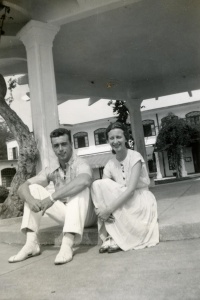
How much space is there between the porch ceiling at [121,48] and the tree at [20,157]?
54.6 inches

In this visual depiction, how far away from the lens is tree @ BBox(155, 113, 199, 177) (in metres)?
21.6

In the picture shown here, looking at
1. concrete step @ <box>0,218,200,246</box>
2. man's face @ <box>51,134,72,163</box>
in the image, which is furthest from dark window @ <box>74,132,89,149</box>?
man's face @ <box>51,134,72,163</box>

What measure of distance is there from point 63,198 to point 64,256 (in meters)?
0.56

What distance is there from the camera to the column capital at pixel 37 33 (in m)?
5.10

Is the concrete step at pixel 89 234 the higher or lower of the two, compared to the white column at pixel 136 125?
lower

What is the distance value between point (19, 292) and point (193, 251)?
1.39 meters

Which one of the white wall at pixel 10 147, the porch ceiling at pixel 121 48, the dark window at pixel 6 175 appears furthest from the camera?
the white wall at pixel 10 147

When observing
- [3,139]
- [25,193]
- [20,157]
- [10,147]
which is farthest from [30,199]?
[10,147]

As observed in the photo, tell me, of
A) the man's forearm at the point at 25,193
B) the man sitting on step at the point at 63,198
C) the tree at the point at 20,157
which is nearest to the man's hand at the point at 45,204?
the man sitting on step at the point at 63,198

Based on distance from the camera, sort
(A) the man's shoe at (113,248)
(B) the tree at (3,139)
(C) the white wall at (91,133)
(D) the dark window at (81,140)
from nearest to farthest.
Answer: (A) the man's shoe at (113,248), (C) the white wall at (91,133), (D) the dark window at (81,140), (B) the tree at (3,139)

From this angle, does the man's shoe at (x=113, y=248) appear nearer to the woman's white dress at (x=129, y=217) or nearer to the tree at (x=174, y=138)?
the woman's white dress at (x=129, y=217)

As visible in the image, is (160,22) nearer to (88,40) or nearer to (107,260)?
(88,40)

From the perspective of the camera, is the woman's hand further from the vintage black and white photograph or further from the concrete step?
the concrete step

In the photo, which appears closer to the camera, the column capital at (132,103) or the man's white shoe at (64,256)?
the man's white shoe at (64,256)
